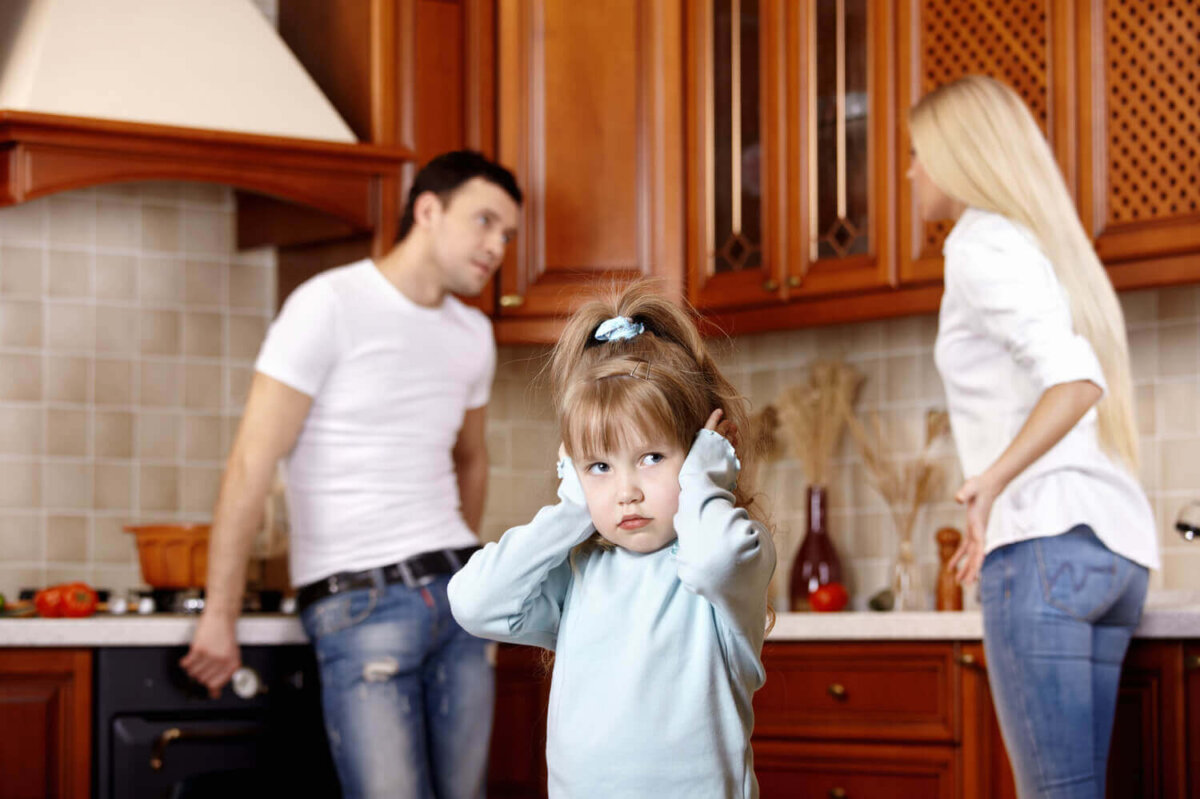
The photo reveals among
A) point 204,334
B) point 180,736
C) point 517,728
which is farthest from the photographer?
point 204,334

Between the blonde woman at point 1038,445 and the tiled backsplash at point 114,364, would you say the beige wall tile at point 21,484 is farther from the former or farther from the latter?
the blonde woman at point 1038,445

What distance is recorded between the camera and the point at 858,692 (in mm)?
2416

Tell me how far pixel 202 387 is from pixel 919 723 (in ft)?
5.32

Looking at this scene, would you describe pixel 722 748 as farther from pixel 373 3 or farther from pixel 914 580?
pixel 373 3

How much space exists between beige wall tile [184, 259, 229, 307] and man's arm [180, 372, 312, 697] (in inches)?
36.3

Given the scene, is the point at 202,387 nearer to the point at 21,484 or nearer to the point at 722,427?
the point at 21,484

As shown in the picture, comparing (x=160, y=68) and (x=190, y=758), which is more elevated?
(x=160, y=68)

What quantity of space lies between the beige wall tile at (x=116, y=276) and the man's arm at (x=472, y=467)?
0.87m

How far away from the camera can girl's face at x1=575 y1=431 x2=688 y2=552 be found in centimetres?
124

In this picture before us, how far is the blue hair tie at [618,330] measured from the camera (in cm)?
132

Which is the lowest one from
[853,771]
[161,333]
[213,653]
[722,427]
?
[853,771]

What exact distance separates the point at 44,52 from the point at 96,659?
3.59ft

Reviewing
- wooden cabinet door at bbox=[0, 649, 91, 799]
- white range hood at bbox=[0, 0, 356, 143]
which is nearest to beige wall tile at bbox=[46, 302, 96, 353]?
white range hood at bbox=[0, 0, 356, 143]

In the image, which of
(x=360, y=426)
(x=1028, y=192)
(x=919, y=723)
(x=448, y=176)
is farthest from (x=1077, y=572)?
(x=448, y=176)
